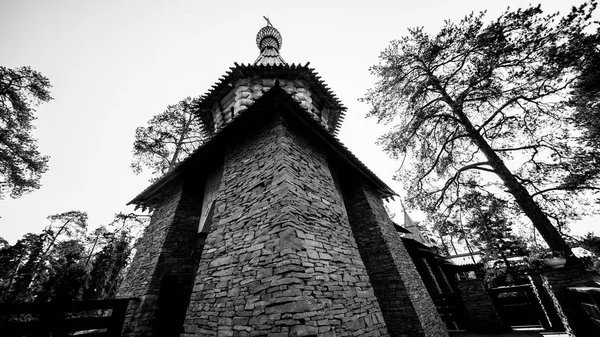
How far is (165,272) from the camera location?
5.58 meters

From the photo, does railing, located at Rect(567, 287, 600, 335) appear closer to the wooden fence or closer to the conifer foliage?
the wooden fence

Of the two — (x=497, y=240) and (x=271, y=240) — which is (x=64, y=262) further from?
(x=497, y=240)

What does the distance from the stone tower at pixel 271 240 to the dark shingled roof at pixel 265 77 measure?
0.05 metres

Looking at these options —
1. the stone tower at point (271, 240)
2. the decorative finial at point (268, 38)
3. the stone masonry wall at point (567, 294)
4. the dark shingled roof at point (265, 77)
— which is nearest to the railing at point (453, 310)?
the stone tower at point (271, 240)

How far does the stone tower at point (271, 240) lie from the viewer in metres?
3.10

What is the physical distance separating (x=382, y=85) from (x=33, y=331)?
13203 mm

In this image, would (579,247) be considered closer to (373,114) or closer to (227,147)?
(373,114)

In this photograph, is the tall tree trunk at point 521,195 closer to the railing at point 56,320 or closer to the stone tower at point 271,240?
the stone tower at point 271,240

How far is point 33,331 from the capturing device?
3.73 metres

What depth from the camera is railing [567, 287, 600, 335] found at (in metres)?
3.66

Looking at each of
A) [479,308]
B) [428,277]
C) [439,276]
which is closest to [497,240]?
[439,276]

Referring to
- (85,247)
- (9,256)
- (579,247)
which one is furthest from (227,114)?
(85,247)

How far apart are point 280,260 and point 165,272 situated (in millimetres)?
4386

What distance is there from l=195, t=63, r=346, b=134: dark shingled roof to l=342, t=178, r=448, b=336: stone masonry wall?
4151 millimetres
